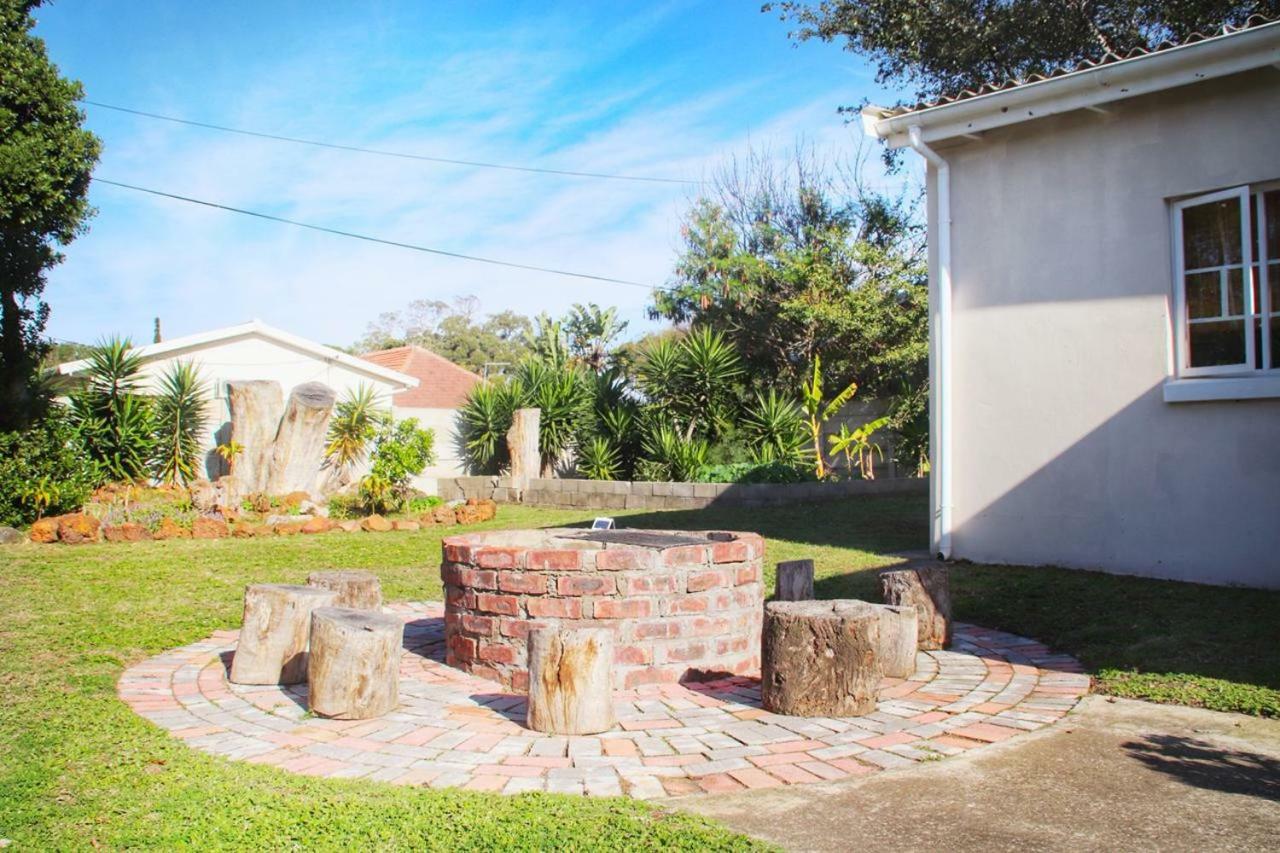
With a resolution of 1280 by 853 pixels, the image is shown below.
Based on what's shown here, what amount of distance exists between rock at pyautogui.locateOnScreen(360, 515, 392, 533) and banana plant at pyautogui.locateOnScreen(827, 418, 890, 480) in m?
8.13

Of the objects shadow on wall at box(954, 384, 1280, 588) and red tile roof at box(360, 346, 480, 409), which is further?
red tile roof at box(360, 346, 480, 409)

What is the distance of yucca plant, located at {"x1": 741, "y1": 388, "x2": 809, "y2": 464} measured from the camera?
17.4 metres

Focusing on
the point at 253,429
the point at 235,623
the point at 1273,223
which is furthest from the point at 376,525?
the point at 1273,223

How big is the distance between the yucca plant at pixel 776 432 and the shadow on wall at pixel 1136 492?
7.90m

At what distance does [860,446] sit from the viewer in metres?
17.9

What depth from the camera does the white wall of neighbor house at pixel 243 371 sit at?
59.6 feet

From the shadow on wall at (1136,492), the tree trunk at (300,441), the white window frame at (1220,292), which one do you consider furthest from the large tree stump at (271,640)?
the tree trunk at (300,441)

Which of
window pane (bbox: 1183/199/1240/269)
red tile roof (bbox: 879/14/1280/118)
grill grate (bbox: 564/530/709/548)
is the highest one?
red tile roof (bbox: 879/14/1280/118)

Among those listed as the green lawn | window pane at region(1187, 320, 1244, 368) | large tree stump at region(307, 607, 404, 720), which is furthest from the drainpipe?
large tree stump at region(307, 607, 404, 720)

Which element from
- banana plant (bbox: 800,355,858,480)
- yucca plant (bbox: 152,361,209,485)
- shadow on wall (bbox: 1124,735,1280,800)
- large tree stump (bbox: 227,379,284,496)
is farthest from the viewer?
banana plant (bbox: 800,355,858,480)

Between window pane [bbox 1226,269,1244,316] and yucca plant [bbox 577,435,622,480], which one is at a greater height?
window pane [bbox 1226,269,1244,316]

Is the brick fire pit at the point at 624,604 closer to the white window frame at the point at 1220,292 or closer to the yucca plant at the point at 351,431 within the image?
the white window frame at the point at 1220,292

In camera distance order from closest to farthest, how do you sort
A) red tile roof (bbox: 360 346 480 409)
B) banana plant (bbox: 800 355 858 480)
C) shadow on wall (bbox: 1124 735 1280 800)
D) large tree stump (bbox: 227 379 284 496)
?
shadow on wall (bbox: 1124 735 1280 800) → large tree stump (bbox: 227 379 284 496) → banana plant (bbox: 800 355 858 480) → red tile roof (bbox: 360 346 480 409)

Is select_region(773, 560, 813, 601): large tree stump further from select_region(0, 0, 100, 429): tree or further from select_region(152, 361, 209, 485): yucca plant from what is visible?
select_region(152, 361, 209, 485): yucca plant
